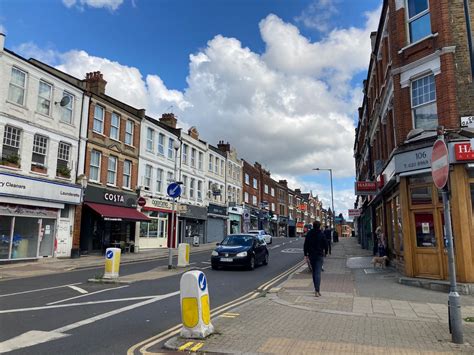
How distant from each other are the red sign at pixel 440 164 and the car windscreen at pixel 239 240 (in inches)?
468

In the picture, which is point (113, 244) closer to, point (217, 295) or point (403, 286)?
point (217, 295)

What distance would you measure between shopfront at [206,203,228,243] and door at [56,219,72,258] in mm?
20572

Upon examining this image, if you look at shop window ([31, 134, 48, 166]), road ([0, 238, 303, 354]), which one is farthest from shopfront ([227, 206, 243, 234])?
road ([0, 238, 303, 354])

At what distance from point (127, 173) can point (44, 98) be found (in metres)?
8.67

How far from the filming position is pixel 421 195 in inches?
497

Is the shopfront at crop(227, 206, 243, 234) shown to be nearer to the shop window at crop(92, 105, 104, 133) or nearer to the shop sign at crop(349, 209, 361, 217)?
the shop sign at crop(349, 209, 361, 217)

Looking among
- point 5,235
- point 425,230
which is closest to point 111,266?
point 5,235

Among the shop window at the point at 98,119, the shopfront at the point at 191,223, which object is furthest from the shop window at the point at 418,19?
the shopfront at the point at 191,223

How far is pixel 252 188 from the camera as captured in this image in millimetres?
58406

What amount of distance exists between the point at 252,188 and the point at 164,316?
50.4 m

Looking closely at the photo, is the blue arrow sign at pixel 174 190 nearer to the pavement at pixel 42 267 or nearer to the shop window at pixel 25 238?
the pavement at pixel 42 267

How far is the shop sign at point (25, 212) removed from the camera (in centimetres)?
1866

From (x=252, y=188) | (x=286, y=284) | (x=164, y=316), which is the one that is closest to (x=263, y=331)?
(x=164, y=316)

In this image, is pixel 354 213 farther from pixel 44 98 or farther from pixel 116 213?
pixel 44 98
